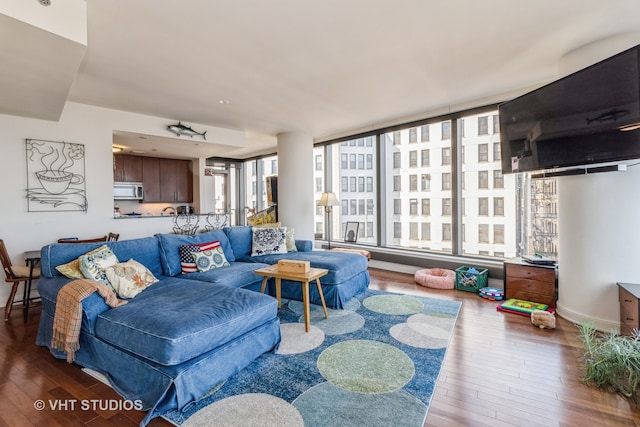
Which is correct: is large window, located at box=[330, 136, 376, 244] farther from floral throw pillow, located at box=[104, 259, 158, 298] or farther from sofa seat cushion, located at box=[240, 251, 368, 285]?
floral throw pillow, located at box=[104, 259, 158, 298]

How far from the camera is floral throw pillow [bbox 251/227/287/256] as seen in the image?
4.30 metres

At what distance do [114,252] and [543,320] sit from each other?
416cm

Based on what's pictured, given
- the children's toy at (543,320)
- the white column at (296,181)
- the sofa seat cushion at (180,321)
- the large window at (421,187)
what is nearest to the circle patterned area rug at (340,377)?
the sofa seat cushion at (180,321)

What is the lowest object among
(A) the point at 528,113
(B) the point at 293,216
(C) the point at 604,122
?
(B) the point at 293,216

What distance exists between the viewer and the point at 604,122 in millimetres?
→ 2492

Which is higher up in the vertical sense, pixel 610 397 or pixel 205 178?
pixel 205 178

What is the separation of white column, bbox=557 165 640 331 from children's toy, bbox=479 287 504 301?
650 mm

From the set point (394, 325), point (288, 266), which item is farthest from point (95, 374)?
point (394, 325)

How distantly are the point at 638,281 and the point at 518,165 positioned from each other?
1.46 m

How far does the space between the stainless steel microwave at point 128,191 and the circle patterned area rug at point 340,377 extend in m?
5.07

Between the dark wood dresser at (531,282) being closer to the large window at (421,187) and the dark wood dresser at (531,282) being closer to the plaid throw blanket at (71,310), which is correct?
the large window at (421,187)

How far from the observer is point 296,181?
5.94m

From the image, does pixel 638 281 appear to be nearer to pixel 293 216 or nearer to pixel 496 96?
pixel 496 96

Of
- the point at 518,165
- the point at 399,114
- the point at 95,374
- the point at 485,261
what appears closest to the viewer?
the point at 95,374
